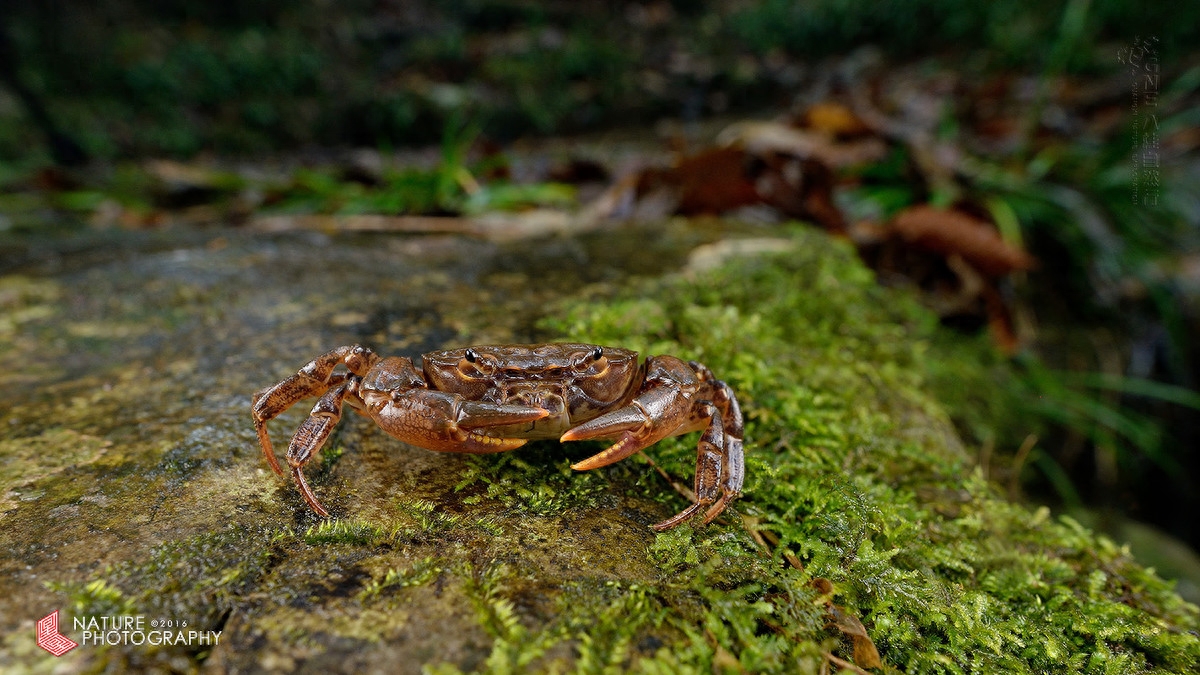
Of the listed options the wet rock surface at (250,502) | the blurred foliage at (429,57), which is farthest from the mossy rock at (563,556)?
the blurred foliage at (429,57)

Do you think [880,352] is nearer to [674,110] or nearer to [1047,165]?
[1047,165]

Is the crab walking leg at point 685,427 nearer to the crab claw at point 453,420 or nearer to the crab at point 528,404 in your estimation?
the crab at point 528,404

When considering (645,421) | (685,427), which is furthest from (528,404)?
(685,427)

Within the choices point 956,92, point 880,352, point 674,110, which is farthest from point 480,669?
point 674,110

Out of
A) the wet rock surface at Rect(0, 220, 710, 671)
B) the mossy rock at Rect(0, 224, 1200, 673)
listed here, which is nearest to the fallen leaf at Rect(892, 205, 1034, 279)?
the mossy rock at Rect(0, 224, 1200, 673)

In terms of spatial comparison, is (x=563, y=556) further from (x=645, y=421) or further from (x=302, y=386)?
(x=302, y=386)

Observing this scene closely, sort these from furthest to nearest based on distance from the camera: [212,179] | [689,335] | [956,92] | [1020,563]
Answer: [956,92]
[212,179]
[689,335]
[1020,563]
